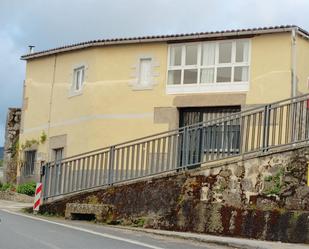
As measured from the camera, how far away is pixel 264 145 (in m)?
13.6

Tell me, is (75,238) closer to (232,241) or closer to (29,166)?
(232,241)

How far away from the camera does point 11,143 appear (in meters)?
32.4

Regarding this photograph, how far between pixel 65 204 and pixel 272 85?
387 inches

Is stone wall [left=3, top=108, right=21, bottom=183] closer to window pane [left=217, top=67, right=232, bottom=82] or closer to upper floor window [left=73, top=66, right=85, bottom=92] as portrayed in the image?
upper floor window [left=73, top=66, right=85, bottom=92]

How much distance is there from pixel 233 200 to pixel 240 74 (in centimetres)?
1098

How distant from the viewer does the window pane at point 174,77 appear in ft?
81.0

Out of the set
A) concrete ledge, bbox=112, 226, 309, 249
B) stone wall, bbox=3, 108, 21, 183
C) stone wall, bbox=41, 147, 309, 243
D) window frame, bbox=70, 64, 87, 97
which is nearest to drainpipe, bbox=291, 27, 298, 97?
window frame, bbox=70, 64, 87, 97

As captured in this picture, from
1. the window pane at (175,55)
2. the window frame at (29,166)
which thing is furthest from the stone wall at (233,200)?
the window frame at (29,166)

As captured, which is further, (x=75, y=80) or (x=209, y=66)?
(x=75, y=80)

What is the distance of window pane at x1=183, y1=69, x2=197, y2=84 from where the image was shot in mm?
24422

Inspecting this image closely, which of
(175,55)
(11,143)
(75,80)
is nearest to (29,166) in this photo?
(11,143)

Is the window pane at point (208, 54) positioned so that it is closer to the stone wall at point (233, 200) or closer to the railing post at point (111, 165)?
the railing post at point (111, 165)

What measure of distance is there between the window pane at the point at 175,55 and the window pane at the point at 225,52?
170cm

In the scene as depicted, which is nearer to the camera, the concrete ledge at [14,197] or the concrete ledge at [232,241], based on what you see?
the concrete ledge at [232,241]
